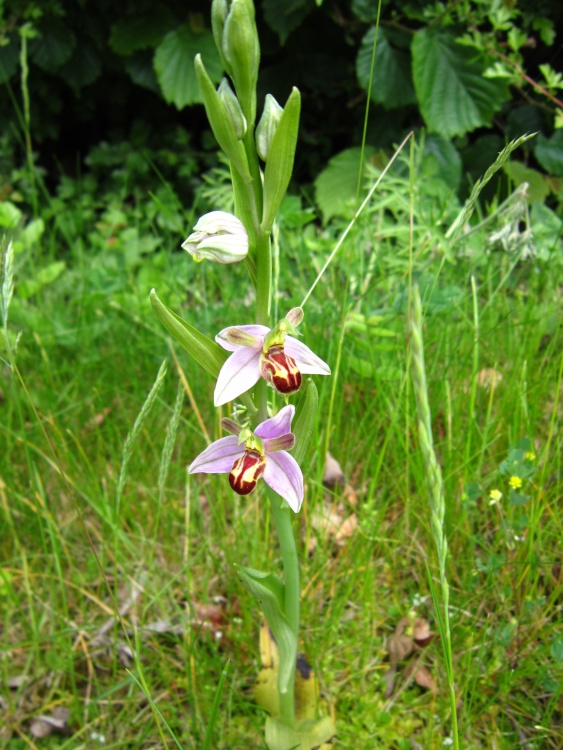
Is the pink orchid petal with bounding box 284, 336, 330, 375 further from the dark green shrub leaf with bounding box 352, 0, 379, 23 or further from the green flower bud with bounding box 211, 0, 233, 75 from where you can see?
the dark green shrub leaf with bounding box 352, 0, 379, 23

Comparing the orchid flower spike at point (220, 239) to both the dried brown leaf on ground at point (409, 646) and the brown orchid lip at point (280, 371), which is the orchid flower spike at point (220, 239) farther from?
the dried brown leaf on ground at point (409, 646)

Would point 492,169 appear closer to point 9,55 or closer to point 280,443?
point 280,443

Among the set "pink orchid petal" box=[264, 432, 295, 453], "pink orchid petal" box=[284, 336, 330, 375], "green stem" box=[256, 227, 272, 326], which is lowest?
"pink orchid petal" box=[264, 432, 295, 453]

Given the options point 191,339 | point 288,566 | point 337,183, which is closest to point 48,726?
point 288,566

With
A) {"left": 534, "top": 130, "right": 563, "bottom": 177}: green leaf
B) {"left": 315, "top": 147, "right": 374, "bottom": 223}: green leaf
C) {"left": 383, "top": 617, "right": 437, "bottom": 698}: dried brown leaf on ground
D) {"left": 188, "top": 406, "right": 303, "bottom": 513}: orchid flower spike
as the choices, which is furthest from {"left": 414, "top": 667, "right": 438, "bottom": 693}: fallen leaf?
{"left": 534, "top": 130, "right": 563, "bottom": 177}: green leaf

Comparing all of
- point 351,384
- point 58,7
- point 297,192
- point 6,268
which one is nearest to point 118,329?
A: point 351,384

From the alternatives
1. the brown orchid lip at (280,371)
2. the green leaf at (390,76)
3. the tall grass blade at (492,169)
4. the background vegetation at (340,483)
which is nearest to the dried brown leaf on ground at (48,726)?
the background vegetation at (340,483)

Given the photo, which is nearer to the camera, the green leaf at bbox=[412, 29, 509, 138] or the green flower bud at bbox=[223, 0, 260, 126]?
the green flower bud at bbox=[223, 0, 260, 126]
